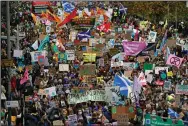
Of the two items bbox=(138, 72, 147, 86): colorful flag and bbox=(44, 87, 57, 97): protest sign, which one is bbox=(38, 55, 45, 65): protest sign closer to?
bbox=(44, 87, 57, 97): protest sign

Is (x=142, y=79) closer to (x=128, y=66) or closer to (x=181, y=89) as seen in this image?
(x=128, y=66)

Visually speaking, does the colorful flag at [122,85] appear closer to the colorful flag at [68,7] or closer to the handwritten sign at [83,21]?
the handwritten sign at [83,21]

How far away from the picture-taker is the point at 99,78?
45.4 ft

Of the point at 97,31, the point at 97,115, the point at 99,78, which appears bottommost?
the point at 97,115

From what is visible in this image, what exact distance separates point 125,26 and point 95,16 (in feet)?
3.79

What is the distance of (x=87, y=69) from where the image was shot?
13.8 metres

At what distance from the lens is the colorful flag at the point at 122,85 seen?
13320 mm

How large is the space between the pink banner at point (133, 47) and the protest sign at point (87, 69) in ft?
3.95

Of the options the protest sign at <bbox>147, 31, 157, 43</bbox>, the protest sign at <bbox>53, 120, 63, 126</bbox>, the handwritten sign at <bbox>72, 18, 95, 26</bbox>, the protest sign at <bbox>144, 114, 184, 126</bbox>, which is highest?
the handwritten sign at <bbox>72, 18, 95, 26</bbox>

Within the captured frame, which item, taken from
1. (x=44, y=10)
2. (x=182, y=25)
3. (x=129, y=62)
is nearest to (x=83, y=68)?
(x=129, y=62)

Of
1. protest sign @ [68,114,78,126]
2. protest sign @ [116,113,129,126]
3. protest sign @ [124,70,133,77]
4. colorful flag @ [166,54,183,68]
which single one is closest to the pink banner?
protest sign @ [124,70,133,77]

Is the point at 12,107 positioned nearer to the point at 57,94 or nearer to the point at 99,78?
the point at 57,94

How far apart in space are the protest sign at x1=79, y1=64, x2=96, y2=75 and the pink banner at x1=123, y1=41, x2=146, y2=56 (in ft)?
3.95

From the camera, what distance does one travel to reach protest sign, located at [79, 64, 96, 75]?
1385 cm
